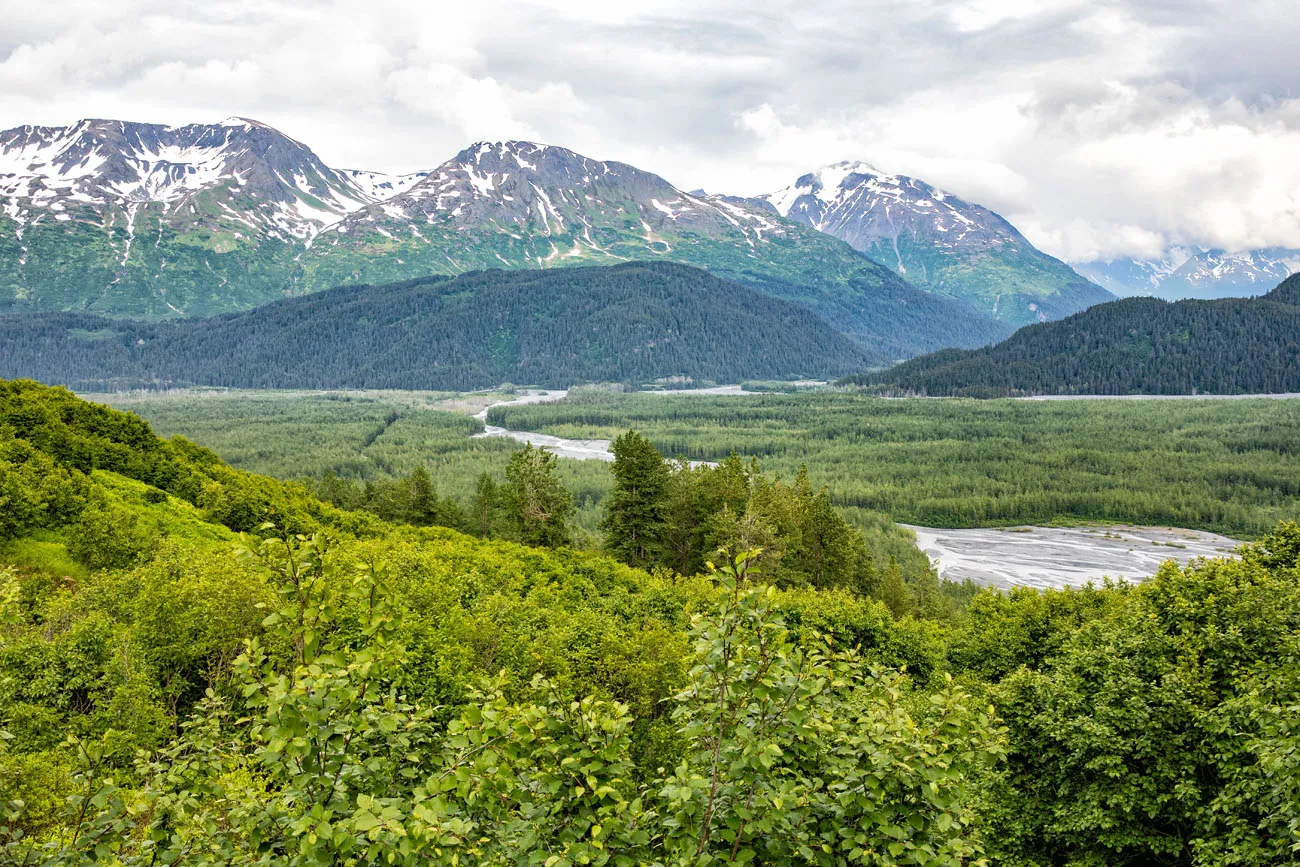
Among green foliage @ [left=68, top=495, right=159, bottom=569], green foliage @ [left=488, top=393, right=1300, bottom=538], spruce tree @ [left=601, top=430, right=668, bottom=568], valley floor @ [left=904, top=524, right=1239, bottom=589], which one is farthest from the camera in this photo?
green foliage @ [left=488, top=393, right=1300, bottom=538]

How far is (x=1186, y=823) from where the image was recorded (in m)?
20.9

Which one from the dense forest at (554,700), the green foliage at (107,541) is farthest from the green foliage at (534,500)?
the green foliage at (107,541)

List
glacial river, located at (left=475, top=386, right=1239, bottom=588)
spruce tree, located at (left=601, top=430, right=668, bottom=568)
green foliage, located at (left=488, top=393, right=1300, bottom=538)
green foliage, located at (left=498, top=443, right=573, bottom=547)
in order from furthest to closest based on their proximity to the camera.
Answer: green foliage, located at (left=488, top=393, right=1300, bottom=538) → glacial river, located at (left=475, top=386, right=1239, bottom=588) → green foliage, located at (left=498, top=443, right=573, bottom=547) → spruce tree, located at (left=601, top=430, right=668, bottom=568)

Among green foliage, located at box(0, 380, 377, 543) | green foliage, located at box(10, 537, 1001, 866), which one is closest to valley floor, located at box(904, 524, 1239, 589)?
green foliage, located at box(0, 380, 377, 543)

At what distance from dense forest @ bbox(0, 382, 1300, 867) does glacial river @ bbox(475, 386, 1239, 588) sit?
5171 centimetres

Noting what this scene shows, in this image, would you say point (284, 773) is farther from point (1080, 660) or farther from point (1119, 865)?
point (1080, 660)

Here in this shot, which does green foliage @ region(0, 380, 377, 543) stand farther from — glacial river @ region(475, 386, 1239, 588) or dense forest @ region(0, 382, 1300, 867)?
glacial river @ region(475, 386, 1239, 588)

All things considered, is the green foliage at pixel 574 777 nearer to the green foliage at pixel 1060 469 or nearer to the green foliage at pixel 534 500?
the green foliage at pixel 534 500

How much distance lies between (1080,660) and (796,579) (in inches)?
1189

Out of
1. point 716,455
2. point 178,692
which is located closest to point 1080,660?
point 178,692

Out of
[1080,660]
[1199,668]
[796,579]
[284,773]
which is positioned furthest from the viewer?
[796,579]

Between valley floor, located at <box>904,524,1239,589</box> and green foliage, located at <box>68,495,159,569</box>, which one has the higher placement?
green foliage, located at <box>68,495,159,569</box>

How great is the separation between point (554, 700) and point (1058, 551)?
11244 centimetres

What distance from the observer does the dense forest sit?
23.1ft
